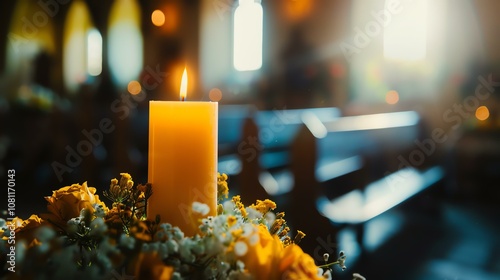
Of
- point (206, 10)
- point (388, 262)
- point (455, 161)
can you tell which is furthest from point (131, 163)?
point (206, 10)

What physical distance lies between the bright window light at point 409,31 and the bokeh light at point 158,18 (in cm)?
409

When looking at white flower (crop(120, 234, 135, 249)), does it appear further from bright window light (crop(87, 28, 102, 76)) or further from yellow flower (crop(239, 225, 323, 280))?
bright window light (crop(87, 28, 102, 76))

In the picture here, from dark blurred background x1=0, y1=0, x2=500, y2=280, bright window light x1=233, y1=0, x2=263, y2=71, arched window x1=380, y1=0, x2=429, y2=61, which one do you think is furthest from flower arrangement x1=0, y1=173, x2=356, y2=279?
bright window light x1=233, y1=0, x2=263, y2=71

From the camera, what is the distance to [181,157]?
55 centimetres

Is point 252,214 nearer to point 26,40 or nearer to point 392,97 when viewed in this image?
point 392,97

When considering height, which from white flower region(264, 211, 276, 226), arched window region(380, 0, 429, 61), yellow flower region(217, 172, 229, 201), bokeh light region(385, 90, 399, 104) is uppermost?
arched window region(380, 0, 429, 61)

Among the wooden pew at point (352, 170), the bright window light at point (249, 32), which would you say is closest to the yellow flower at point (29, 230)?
the wooden pew at point (352, 170)

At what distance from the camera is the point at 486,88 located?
7.87 metres

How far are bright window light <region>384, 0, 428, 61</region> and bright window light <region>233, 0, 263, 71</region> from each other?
1.52 meters

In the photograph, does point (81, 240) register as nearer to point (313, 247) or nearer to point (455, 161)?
point (313, 247)

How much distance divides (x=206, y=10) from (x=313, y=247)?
7489 millimetres

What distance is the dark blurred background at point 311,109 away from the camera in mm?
3037

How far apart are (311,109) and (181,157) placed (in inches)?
249

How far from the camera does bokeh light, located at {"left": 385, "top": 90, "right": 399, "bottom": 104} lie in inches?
348
